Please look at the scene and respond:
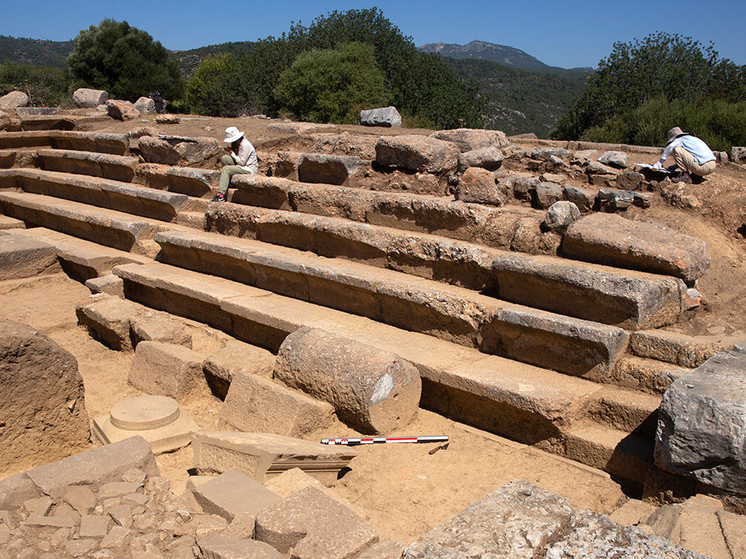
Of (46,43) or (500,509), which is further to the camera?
(46,43)

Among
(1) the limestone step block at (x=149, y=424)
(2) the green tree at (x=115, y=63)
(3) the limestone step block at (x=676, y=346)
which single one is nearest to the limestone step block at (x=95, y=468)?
(1) the limestone step block at (x=149, y=424)

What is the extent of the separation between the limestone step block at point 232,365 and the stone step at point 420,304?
3.01 feet

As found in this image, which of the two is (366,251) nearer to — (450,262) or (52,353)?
(450,262)

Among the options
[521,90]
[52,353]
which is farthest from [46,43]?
[52,353]

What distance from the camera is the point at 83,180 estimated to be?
939 centimetres

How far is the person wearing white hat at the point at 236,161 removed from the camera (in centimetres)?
757

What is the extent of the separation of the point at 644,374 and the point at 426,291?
1.69 metres

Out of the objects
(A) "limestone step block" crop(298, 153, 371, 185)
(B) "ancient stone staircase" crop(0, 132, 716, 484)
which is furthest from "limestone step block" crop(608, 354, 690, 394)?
(A) "limestone step block" crop(298, 153, 371, 185)

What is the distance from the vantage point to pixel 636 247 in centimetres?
419

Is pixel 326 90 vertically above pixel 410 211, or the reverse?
pixel 326 90

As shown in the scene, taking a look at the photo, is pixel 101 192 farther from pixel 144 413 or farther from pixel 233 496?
pixel 233 496

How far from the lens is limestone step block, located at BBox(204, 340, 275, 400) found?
4.58 meters

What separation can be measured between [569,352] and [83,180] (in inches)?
331

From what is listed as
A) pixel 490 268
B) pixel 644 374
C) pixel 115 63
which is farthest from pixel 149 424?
pixel 115 63
